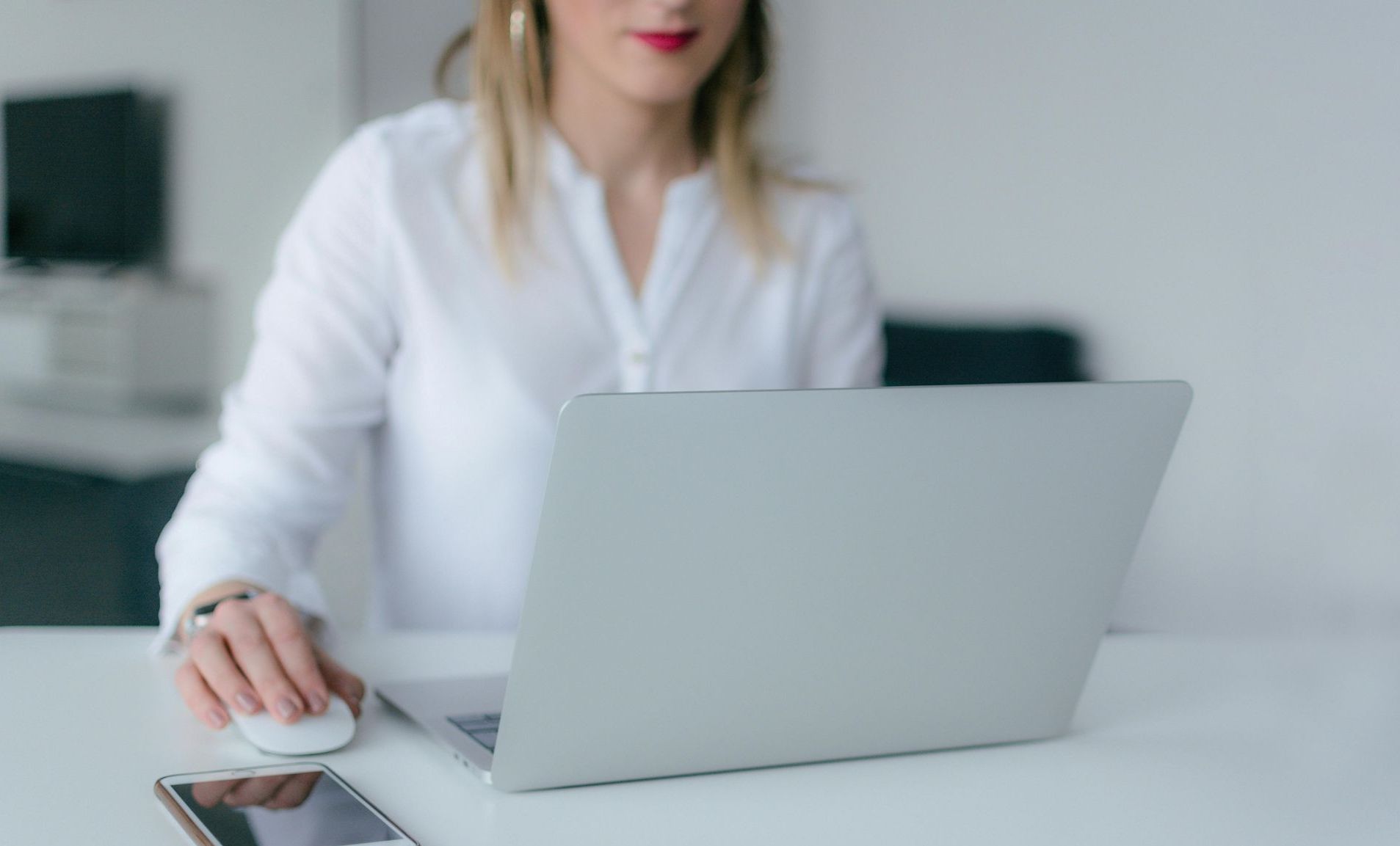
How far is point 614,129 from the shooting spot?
1385mm

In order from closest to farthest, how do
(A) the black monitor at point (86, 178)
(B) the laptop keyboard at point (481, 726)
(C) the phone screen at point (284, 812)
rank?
(C) the phone screen at point (284, 812)
(B) the laptop keyboard at point (481, 726)
(A) the black monitor at point (86, 178)

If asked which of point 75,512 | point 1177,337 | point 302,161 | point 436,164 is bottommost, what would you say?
point 75,512

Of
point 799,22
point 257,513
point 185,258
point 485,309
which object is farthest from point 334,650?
point 185,258

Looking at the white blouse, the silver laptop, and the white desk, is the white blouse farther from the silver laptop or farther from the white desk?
the silver laptop

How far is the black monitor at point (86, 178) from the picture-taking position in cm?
408

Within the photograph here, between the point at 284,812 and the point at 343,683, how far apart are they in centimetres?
19

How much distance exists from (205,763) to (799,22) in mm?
2678

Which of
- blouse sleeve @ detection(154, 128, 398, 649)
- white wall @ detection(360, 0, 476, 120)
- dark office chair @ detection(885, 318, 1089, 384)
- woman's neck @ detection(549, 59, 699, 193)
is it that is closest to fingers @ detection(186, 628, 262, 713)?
blouse sleeve @ detection(154, 128, 398, 649)

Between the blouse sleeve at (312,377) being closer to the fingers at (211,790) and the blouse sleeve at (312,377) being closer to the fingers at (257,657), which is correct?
the fingers at (257,657)

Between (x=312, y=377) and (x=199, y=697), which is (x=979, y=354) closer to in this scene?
(x=312, y=377)

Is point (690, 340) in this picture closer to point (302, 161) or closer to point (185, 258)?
point (302, 161)

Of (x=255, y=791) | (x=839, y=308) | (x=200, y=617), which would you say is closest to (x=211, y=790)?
(x=255, y=791)

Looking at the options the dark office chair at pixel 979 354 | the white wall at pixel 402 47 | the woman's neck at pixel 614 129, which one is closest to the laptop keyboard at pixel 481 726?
the woman's neck at pixel 614 129

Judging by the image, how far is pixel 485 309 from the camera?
4.28ft
